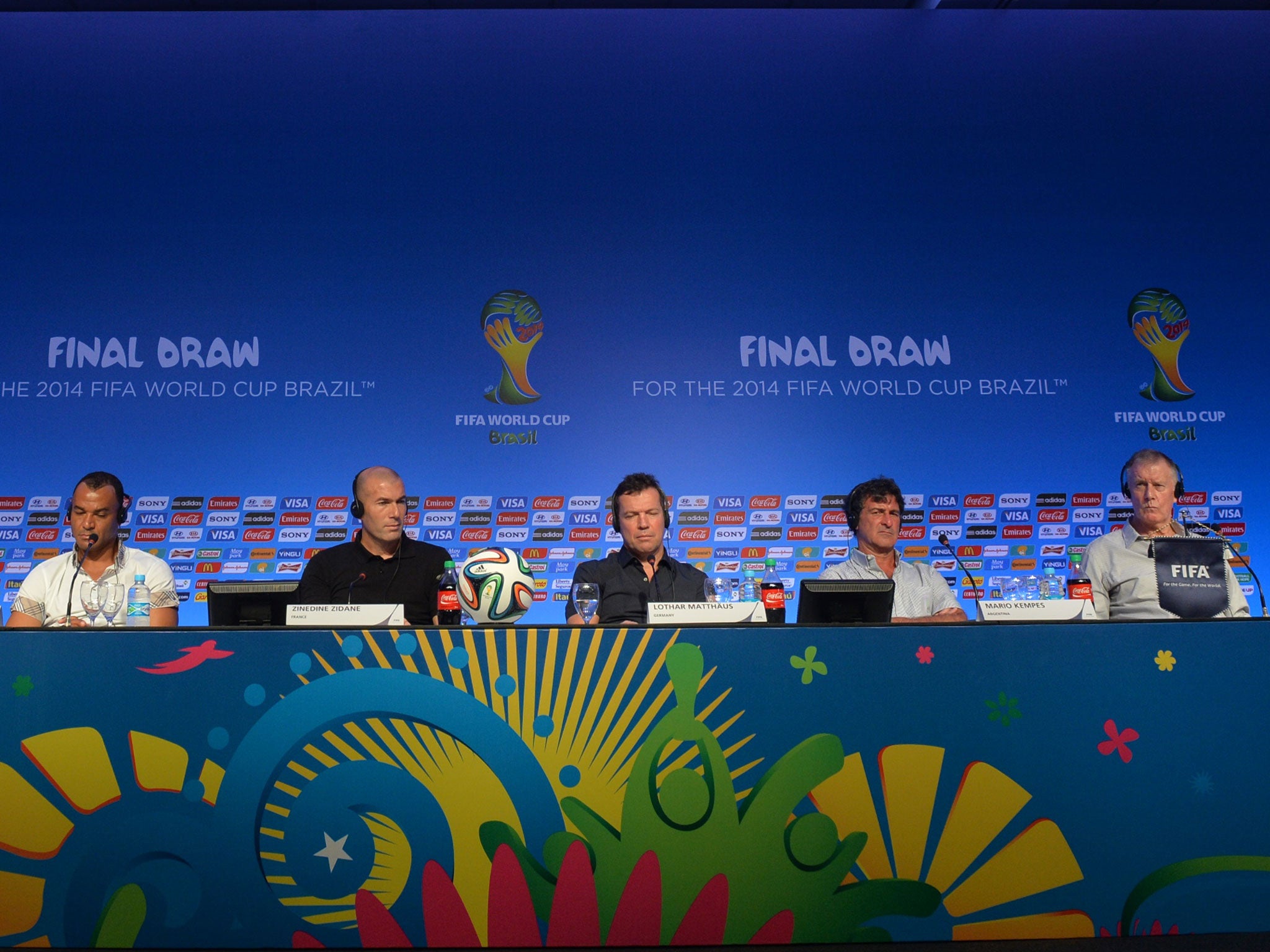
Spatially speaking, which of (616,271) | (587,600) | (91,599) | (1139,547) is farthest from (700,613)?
(616,271)

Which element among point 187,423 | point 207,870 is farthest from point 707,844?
point 187,423

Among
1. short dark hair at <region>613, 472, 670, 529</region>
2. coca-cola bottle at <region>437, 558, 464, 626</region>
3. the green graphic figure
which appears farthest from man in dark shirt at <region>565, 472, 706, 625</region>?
the green graphic figure

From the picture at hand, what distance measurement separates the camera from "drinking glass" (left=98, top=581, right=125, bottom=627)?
2.48 m

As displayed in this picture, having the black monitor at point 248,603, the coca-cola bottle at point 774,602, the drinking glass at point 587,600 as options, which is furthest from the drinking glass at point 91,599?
the coca-cola bottle at point 774,602

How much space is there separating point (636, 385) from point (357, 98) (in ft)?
6.79

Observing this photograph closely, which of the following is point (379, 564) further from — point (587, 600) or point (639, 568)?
point (587, 600)

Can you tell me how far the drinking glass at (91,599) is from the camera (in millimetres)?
2561

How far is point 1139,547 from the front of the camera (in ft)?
10.1

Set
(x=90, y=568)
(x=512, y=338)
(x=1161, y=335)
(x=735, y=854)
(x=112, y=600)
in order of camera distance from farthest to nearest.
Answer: (x=1161, y=335), (x=512, y=338), (x=90, y=568), (x=112, y=600), (x=735, y=854)

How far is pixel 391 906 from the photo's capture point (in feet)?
6.27

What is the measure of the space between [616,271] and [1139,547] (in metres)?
2.70

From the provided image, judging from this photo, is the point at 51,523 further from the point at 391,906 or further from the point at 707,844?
the point at 707,844

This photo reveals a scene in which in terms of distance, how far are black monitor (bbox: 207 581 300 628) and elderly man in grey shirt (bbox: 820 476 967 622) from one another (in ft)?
6.00

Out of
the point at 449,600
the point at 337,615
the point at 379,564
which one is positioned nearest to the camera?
the point at 337,615
